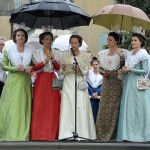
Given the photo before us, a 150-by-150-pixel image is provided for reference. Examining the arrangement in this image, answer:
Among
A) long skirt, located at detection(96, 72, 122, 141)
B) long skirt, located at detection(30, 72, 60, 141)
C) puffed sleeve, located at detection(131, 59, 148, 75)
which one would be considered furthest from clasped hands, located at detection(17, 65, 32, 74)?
puffed sleeve, located at detection(131, 59, 148, 75)

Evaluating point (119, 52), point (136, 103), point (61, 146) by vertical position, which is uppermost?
point (119, 52)

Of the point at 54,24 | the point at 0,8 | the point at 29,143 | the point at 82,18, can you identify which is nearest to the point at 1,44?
the point at 54,24

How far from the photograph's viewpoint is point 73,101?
7.87m

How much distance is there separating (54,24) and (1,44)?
99 centimetres

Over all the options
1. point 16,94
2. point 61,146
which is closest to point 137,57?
point 61,146

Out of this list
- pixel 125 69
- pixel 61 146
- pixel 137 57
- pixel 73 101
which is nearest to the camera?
pixel 61 146

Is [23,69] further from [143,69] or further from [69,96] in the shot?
[143,69]

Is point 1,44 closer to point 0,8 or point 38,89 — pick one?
point 38,89

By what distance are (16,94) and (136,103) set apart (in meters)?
1.69

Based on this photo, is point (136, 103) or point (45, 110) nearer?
point (136, 103)

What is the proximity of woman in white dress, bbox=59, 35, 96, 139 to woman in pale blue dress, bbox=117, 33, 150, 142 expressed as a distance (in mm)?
510

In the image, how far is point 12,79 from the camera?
7.88m

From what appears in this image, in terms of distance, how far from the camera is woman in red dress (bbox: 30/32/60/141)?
782 centimetres

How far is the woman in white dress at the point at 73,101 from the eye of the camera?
25.7 ft
